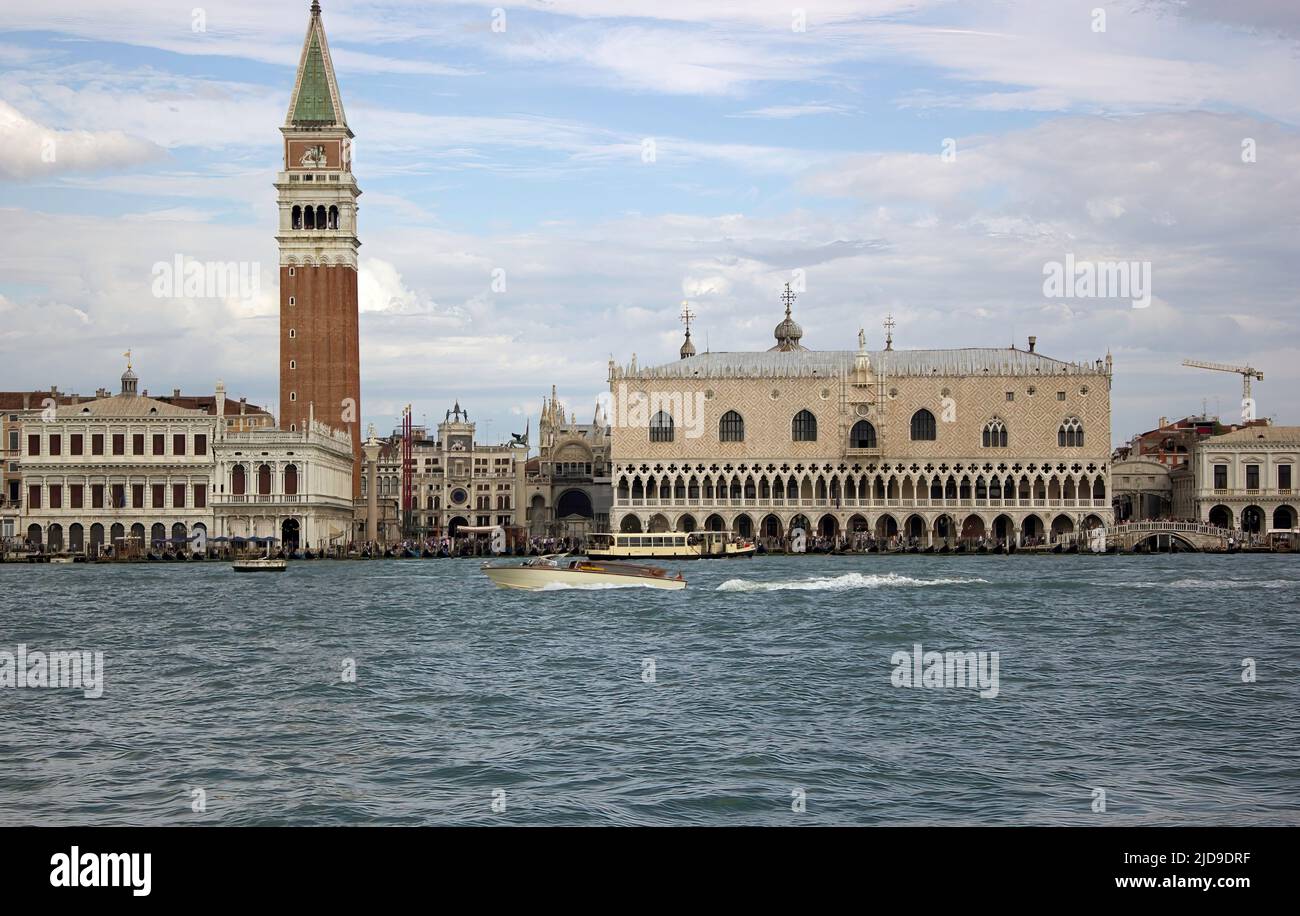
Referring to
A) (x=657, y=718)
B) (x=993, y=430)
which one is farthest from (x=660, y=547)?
(x=657, y=718)

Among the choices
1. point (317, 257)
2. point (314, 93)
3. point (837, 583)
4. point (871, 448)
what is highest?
point (314, 93)

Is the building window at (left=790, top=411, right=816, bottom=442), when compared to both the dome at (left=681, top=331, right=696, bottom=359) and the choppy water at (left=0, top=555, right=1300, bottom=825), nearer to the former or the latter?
the dome at (left=681, top=331, right=696, bottom=359)

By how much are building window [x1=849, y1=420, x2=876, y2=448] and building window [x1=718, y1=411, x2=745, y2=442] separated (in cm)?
645

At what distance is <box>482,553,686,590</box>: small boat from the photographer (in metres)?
46.3

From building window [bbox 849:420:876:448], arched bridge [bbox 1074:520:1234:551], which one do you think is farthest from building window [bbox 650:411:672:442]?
arched bridge [bbox 1074:520:1234:551]

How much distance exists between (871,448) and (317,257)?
34.4 metres

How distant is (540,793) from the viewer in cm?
1461

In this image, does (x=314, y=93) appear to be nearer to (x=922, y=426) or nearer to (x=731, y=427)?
(x=731, y=427)

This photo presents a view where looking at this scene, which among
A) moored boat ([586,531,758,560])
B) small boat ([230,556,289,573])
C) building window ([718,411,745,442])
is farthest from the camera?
building window ([718,411,745,442])

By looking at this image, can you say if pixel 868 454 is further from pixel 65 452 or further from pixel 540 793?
pixel 540 793

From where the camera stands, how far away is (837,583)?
5306 cm

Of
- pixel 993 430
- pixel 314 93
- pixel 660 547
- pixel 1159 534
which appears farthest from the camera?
pixel 314 93
